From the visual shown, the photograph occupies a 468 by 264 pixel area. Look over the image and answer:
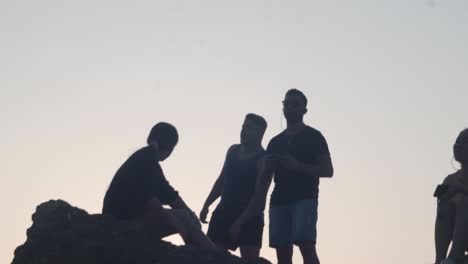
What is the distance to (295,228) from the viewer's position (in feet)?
36.9

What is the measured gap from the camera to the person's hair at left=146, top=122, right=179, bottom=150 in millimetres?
11023

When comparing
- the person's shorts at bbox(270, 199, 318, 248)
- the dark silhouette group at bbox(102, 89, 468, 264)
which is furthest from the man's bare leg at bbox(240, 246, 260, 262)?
the person's shorts at bbox(270, 199, 318, 248)

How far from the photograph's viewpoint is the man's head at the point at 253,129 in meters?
12.6

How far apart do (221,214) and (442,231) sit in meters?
3.15

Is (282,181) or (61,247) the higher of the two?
(282,181)

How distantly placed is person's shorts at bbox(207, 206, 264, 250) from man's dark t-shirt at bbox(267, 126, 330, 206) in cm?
61

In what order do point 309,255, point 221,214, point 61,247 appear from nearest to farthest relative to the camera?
point 61,247 < point 309,255 < point 221,214

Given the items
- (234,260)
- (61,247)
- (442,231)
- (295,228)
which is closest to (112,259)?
(61,247)

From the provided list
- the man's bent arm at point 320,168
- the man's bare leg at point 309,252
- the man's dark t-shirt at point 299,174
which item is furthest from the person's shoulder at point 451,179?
the man's bare leg at point 309,252

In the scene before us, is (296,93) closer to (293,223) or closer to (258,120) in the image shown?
(258,120)

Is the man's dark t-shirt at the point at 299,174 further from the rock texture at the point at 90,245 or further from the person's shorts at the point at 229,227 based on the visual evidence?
the rock texture at the point at 90,245

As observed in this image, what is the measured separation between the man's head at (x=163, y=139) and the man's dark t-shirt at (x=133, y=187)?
16cm

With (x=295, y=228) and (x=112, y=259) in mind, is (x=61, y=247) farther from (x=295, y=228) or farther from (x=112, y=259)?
(x=295, y=228)

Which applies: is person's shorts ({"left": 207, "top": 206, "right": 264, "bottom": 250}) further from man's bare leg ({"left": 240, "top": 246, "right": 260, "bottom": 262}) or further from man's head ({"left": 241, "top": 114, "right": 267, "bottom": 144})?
man's head ({"left": 241, "top": 114, "right": 267, "bottom": 144})
